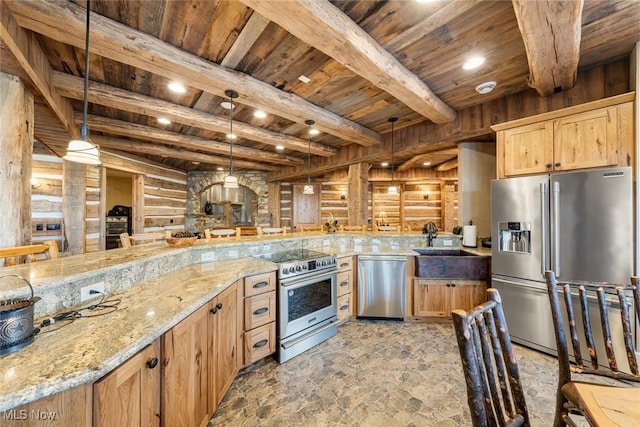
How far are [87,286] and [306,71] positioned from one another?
91.7 inches

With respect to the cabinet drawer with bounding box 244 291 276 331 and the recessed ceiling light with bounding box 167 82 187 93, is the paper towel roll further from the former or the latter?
the recessed ceiling light with bounding box 167 82 187 93

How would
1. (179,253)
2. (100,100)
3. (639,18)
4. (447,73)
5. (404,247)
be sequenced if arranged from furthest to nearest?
(404,247), (100,100), (447,73), (179,253), (639,18)

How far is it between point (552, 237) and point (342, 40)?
2561 millimetres

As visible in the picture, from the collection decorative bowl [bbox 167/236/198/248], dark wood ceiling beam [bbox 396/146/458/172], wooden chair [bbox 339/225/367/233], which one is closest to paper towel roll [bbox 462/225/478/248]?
wooden chair [bbox 339/225/367/233]

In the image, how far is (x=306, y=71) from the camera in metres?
2.32

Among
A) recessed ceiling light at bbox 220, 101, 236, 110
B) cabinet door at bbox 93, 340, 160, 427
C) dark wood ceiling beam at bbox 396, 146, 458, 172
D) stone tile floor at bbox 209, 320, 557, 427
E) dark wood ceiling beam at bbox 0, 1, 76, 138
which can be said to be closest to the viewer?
cabinet door at bbox 93, 340, 160, 427

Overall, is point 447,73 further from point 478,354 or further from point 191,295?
point 191,295

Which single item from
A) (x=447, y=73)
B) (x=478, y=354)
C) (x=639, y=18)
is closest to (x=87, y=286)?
(x=478, y=354)

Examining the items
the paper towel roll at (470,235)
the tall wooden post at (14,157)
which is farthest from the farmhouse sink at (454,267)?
the tall wooden post at (14,157)

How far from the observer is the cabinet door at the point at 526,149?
2412mm

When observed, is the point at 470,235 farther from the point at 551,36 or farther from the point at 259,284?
the point at 259,284

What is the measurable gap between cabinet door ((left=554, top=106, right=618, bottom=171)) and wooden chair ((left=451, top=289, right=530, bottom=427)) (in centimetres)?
218

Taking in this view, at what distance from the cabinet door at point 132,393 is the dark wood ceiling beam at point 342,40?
1.84 m

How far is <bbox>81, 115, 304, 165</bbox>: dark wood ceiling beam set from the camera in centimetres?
336
